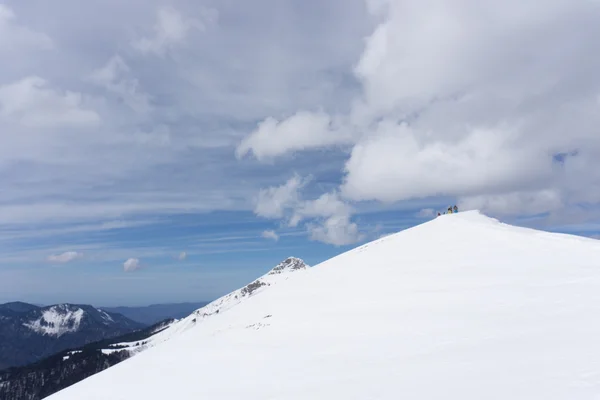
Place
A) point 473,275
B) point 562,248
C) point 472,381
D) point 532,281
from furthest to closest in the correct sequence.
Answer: point 562,248, point 473,275, point 532,281, point 472,381

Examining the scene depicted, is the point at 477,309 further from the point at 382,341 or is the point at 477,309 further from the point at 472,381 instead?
the point at 472,381

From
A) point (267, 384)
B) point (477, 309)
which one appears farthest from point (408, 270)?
point (267, 384)

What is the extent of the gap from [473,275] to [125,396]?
22.0 metres

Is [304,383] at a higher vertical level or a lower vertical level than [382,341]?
lower

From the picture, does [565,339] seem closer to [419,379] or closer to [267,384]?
[419,379]

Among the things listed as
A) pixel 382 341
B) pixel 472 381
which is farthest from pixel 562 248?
pixel 472 381

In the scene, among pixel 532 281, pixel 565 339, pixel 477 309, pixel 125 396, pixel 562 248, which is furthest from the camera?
pixel 562 248

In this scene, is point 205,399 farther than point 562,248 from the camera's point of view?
No

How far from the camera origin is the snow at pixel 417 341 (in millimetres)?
11414

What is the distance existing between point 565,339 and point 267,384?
1100 centimetres

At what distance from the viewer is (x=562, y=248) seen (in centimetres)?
2952

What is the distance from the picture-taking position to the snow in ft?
37.4

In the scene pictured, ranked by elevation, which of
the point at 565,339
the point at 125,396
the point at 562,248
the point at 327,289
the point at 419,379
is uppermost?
the point at 562,248

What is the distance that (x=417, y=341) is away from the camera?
615 inches
